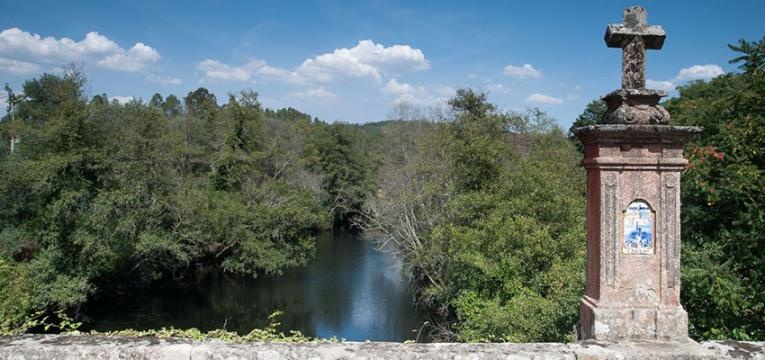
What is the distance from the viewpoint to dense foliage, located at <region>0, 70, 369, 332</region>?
17.0m

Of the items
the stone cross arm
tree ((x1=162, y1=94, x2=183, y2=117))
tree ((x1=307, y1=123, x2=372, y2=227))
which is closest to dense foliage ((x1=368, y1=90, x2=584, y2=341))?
the stone cross arm

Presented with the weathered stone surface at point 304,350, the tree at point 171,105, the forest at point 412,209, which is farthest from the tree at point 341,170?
the weathered stone surface at point 304,350

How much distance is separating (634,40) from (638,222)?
1.62 m

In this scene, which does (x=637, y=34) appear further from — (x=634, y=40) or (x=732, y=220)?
(x=732, y=220)

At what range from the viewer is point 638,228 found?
4.54 m

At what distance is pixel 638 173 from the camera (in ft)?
14.8

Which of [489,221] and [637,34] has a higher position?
[637,34]

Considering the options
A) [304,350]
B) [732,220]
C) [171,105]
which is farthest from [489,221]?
[171,105]

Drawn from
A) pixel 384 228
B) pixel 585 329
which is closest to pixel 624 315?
pixel 585 329

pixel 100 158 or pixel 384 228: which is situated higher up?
pixel 100 158

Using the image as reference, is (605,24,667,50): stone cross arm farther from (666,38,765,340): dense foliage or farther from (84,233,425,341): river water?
(84,233,425,341): river water

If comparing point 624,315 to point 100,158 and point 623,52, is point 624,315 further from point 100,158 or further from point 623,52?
point 100,158

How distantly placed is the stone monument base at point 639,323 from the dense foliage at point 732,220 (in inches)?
63.2

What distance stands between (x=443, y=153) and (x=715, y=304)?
15.8 metres
